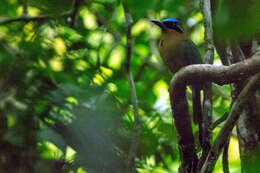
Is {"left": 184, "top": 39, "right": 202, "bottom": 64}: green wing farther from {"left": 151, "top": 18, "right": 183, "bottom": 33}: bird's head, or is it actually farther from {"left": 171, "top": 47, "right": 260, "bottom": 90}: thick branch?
{"left": 171, "top": 47, "right": 260, "bottom": 90}: thick branch

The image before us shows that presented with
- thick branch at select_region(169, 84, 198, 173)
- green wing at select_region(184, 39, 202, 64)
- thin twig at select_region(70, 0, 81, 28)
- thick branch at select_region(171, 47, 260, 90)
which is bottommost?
thick branch at select_region(169, 84, 198, 173)

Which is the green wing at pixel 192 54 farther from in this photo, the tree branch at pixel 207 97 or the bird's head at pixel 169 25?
the tree branch at pixel 207 97

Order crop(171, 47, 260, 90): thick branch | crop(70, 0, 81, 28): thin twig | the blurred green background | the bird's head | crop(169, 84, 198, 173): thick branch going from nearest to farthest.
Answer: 1. crop(171, 47, 260, 90): thick branch
2. crop(169, 84, 198, 173): thick branch
3. the blurred green background
4. crop(70, 0, 81, 28): thin twig
5. the bird's head

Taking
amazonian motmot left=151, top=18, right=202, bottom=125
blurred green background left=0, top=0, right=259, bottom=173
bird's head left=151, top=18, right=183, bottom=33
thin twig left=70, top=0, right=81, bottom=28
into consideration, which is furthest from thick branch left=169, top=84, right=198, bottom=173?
bird's head left=151, top=18, right=183, bottom=33

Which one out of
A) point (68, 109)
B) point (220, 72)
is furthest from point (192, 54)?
point (220, 72)

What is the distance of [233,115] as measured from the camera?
181 cm

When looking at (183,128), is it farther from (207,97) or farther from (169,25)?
(169,25)

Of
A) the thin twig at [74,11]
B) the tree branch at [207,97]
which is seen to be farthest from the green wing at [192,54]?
the tree branch at [207,97]

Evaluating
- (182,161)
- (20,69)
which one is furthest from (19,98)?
(182,161)

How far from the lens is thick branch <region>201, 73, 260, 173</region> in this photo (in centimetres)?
176

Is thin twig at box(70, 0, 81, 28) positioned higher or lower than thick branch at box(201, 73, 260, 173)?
higher

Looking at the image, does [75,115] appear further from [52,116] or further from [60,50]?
[60,50]

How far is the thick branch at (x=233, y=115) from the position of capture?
1758 mm

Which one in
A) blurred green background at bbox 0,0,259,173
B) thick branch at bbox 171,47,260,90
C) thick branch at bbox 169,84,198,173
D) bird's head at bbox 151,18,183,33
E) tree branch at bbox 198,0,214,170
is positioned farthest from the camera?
bird's head at bbox 151,18,183,33
